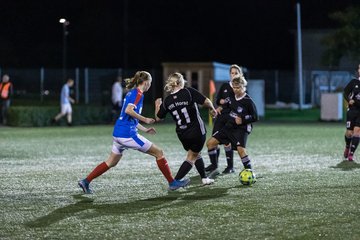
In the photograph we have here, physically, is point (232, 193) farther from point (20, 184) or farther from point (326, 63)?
point (326, 63)

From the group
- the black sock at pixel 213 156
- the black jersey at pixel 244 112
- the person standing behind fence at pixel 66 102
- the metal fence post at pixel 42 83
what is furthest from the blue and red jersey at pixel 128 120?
the metal fence post at pixel 42 83

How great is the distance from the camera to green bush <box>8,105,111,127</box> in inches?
1115

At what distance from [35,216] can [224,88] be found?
5.16 meters

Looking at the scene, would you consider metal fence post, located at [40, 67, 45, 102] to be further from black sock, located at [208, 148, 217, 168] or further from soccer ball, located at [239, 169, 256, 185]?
soccer ball, located at [239, 169, 256, 185]

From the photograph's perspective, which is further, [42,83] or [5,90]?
[42,83]

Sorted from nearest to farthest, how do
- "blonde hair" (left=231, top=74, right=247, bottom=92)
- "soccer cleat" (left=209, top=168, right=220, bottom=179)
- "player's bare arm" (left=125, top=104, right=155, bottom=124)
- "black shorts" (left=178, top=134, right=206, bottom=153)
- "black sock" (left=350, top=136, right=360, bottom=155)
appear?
"player's bare arm" (left=125, top=104, right=155, bottom=124) < "black shorts" (left=178, top=134, right=206, bottom=153) < "blonde hair" (left=231, top=74, right=247, bottom=92) < "soccer cleat" (left=209, top=168, right=220, bottom=179) < "black sock" (left=350, top=136, right=360, bottom=155)

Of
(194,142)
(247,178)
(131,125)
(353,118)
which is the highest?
(131,125)

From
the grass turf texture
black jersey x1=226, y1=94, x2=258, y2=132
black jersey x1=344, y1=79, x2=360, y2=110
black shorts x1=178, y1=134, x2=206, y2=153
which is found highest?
black jersey x1=344, y1=79, x2=360, y2=110

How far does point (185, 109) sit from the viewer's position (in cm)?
1110

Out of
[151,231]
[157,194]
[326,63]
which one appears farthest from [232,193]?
[326,63]

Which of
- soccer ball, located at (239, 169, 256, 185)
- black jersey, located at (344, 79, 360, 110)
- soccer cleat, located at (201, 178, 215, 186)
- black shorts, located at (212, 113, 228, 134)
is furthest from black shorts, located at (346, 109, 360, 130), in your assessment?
soccer cleat, located at (201, 178, 215, 186)

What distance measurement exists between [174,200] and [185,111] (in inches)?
60.0

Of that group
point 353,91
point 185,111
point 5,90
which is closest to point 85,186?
point 185,111

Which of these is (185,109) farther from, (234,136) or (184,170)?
(234,136)
